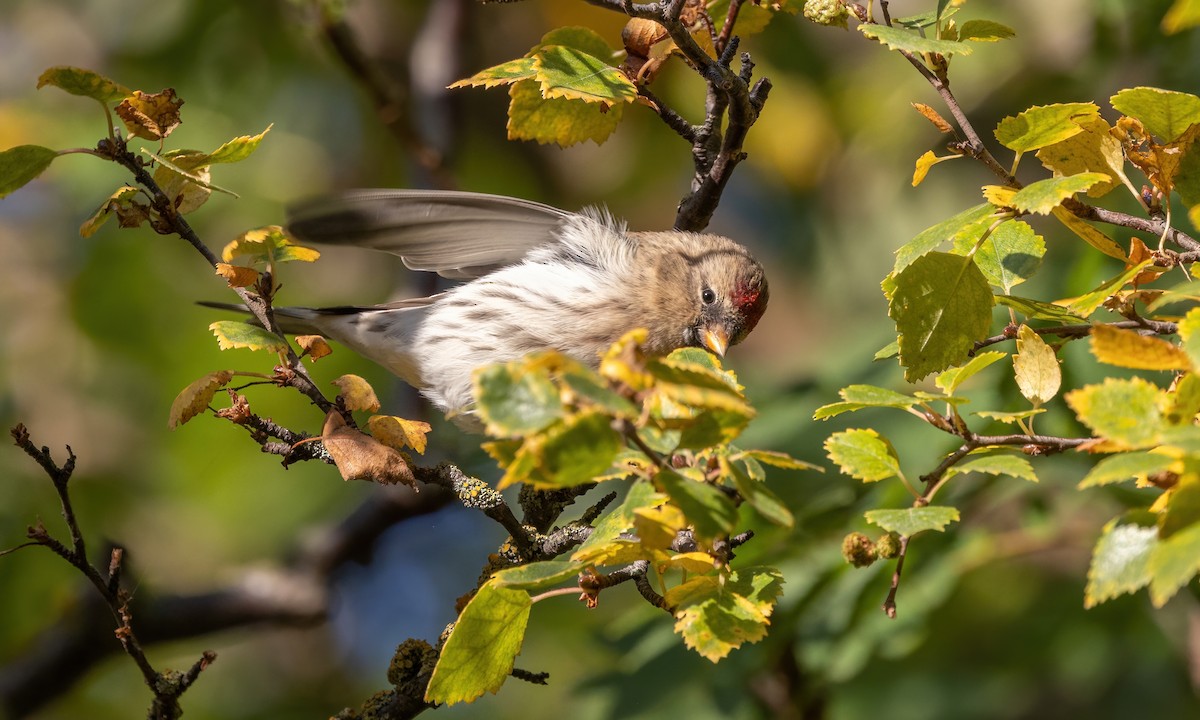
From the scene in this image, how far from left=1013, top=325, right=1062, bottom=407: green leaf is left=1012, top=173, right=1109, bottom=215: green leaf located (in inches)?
8.1

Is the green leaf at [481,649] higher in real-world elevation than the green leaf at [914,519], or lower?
lower

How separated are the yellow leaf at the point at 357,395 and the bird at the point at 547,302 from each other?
0.99 meters

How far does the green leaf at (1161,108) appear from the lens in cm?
170

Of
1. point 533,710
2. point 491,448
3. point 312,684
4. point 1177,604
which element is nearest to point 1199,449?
point 491,448

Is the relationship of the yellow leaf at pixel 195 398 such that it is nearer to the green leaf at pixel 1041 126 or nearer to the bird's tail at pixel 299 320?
the green leaf at pixel 1041 126

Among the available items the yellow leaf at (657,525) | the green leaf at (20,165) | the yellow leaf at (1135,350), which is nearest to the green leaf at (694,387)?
the yellow leaf at (657,525)

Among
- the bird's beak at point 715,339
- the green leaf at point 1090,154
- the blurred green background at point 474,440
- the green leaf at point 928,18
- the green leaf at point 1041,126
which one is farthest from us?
the bird's beak at point 715,339

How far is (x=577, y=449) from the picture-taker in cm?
123

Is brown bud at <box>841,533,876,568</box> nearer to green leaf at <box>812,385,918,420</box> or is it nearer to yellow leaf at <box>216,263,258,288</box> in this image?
green leaf at <box>812,385,918,420</box>

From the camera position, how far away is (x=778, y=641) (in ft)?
10.2

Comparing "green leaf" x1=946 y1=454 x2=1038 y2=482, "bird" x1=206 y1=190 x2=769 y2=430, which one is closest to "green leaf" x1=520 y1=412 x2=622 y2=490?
"green leaf" x1=946 y1=454 x2=1038 y2=482

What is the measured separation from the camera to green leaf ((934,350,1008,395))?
168 centimetres

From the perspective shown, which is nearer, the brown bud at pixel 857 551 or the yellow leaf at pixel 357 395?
the brown bud at pixel 857 551

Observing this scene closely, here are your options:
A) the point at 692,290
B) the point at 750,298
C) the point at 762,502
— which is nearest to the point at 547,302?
the point at 692,290
